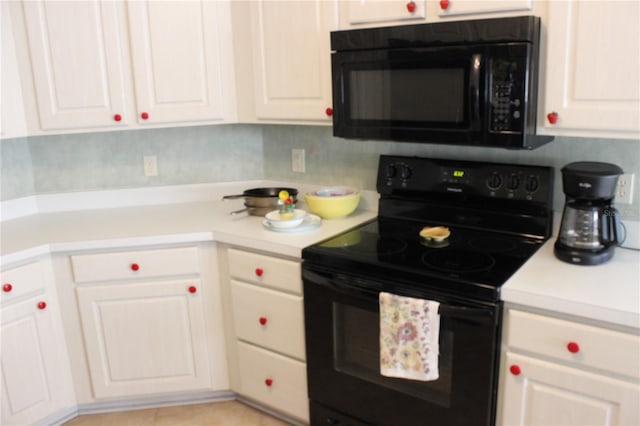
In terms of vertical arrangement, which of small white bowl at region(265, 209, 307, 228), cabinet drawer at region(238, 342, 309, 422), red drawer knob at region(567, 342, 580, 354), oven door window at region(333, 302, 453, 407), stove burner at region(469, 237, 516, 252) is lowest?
cabinet drawer at region(238, 342, 309, 422)

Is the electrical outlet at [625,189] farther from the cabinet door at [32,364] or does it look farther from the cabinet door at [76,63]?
the cabinet door at [32,364]

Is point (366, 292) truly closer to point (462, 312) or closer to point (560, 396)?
point (462, 312)

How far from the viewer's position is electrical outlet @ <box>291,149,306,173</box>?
274 cm

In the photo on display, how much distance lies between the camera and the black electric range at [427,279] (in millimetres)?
1710

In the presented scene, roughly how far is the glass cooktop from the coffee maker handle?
235mm

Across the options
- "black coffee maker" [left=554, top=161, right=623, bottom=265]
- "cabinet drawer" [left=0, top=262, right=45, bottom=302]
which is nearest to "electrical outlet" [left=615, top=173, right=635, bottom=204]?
"black coffee maker" [left=554, top=161, right=623, bottom=265]

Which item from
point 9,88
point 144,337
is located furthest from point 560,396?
point 9,88

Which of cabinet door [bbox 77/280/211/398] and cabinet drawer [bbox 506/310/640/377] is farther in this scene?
cabinet door [bbox 77/280/211/398]

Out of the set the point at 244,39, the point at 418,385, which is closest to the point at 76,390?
the point at 418,385

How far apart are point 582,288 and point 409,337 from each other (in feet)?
1.69

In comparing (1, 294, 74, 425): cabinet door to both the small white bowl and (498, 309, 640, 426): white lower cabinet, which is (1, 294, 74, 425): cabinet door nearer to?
the small white bowl

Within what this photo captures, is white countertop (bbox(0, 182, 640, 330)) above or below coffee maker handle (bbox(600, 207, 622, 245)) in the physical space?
below

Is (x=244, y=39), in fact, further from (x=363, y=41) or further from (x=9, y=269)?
(x=9, y=269)

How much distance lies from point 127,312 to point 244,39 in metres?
1.24
